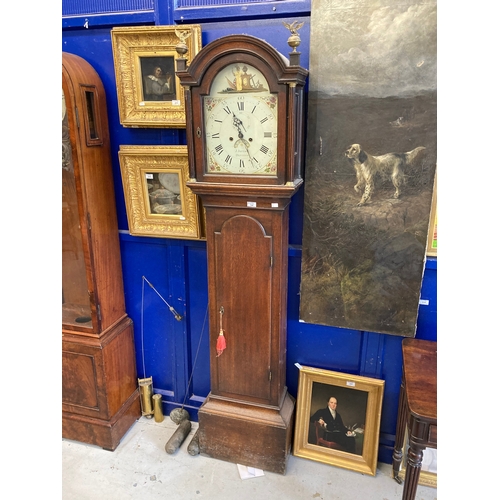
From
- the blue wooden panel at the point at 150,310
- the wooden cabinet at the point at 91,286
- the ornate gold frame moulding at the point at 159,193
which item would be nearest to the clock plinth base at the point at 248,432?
the blue wooden panel at the point at 150,310

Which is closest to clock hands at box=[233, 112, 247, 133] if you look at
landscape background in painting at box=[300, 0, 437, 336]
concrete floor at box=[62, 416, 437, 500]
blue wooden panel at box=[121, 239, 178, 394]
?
landscape background in painting at box=[300, 0, 437, 336]

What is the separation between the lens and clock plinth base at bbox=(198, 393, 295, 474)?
6.64 ft

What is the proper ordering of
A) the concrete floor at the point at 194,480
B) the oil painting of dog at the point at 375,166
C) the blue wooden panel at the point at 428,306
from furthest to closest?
1. the concrete floor at the point at 194,480
2. the blue wooden panel at the point at 428,306
3. the oil painting of dog at the point at 375,166

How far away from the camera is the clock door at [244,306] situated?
5.96ft

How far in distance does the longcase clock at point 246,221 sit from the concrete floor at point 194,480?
91 mm

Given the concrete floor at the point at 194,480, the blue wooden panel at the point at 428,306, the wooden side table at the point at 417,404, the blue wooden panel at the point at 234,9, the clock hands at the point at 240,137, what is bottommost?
the concrete floor at the point at 194,480

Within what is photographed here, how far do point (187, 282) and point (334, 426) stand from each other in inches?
42.3

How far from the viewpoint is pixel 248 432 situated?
2055mm

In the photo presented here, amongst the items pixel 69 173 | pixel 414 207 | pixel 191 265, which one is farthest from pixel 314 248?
pixel 69 173

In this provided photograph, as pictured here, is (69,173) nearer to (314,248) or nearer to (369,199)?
(314,248)

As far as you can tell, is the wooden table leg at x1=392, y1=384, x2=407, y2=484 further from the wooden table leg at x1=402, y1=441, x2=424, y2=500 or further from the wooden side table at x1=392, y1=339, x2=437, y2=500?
the wooden table leg at x1=402, y1=441, x2=424, y2=500

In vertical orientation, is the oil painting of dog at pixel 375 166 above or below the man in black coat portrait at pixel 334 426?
above

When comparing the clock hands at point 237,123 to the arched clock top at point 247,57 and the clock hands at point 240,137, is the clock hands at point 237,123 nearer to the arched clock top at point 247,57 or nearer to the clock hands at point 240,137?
the clock hands at point 240,137

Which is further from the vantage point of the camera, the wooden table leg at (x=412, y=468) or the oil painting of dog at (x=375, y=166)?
the oil painting of dog at (x=375, y=166)
